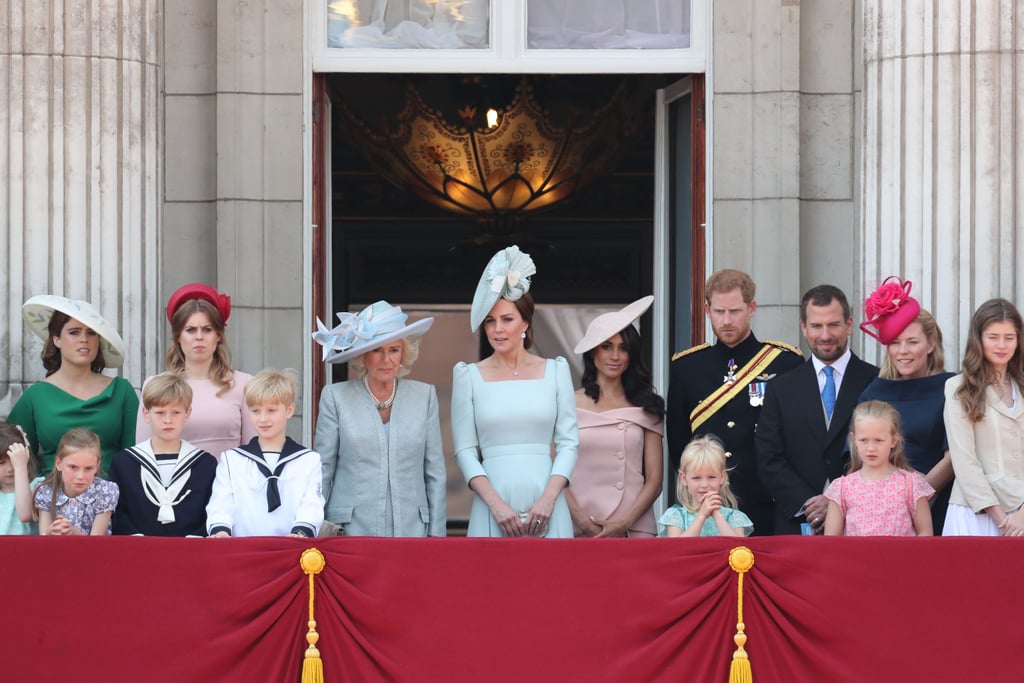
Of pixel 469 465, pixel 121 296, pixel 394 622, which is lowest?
pixel 394 622

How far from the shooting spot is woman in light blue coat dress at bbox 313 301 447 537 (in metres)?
6.98

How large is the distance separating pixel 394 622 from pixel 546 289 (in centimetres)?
890

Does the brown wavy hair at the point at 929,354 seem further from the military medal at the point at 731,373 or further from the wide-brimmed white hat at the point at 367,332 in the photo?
the wide-brimmed white hat at the point at 367,332

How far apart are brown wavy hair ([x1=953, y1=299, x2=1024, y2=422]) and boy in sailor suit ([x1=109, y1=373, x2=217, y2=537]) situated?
9.73 feet

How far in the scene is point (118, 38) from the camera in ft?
28.0

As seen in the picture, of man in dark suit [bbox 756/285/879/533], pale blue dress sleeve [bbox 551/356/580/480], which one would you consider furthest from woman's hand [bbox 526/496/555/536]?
man in dark suit [bbox 756/285/879/533]

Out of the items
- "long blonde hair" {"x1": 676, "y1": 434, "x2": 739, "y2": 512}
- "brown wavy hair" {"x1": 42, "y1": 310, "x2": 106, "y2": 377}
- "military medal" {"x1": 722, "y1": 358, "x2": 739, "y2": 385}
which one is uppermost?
"brown wavy hair" {"x1": 42, "y1": 310, "x2": 106, "y2": 377}

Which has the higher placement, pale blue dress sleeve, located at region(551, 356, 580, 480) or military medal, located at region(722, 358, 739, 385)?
military medal, located at region(722, 358, 739, 385)

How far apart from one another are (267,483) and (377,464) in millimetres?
564

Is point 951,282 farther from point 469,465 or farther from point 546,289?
point 546,289

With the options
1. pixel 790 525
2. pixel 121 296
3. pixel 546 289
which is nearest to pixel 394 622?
pixel 790 525

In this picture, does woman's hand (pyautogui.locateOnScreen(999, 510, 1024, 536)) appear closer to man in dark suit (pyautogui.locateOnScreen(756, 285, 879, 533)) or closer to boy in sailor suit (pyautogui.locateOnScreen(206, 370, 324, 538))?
man in dark suit (pyautogui.locateOnScreen(756, 285, 879, 533))

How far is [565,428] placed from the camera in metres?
7.09

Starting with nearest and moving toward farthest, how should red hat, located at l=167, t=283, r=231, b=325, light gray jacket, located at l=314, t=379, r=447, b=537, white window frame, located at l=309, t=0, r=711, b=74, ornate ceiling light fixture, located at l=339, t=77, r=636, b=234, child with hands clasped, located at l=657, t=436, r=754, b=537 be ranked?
child with hands clasped, located at l=657, t=436, r=754, b=537 → light gray jacket, located at l=314, t=379, r=447, b=537 → red hat, located at l=167, t=283, r=231, b=325 → white window frame, located at l=309, t=0, r=711, b=74 → ornate ceiling light fixture, located at l=339, t=77, r=636, b=234
